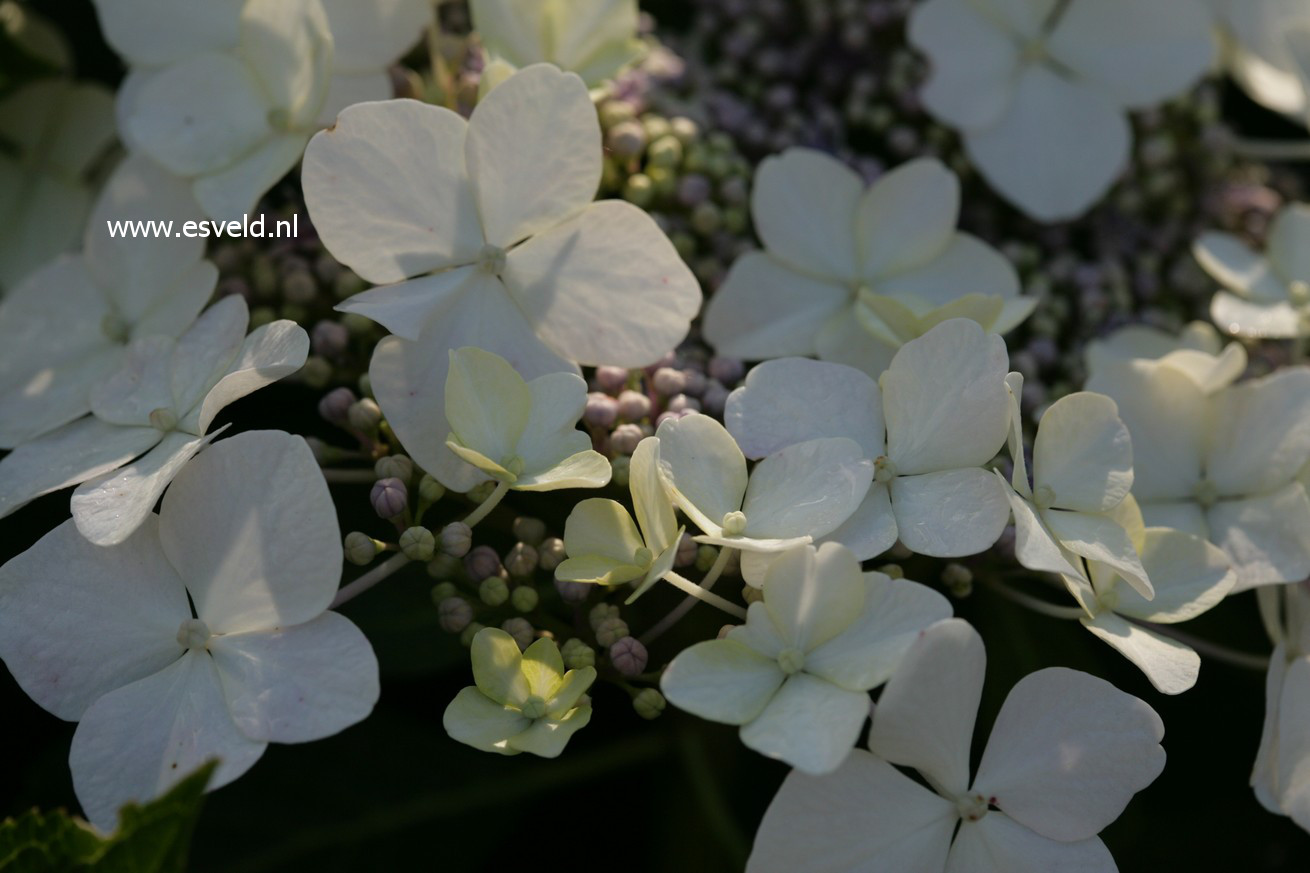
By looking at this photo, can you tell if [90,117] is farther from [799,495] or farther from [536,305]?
[799,495]

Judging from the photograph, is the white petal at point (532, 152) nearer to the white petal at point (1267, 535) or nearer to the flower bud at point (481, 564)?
the flower bud at point (481, 564)

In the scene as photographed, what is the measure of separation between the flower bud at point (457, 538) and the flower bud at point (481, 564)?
0.02 meters

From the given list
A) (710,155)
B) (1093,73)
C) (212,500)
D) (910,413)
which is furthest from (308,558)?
(1093,73)

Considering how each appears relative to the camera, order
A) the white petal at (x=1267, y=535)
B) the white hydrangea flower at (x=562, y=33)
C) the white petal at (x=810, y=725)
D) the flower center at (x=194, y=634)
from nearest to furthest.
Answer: the white petal at (x=810, y=725)
the flower center at (x=194, y=634)
the white petal at (x=1267, y=535)
the white hydrangea flower at (x=562, y=33)

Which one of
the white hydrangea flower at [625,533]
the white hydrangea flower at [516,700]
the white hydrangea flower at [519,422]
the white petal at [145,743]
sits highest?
the white hydrangea flower at [519,422]

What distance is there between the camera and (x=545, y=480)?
2.01 feet

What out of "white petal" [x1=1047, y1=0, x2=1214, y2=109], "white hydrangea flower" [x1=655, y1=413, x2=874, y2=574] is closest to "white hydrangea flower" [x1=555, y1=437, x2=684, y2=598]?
"white hydrangea flower" [x1=655, y1=413, x2=874, y2=574]

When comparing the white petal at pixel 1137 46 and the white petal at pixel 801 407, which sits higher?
the white petal at pixel 1137 46

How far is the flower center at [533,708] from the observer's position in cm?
59

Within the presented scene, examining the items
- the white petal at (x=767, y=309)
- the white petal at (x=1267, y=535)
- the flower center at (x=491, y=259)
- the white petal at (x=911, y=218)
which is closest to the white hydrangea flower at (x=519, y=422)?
the flower center at (x=491, y=259)

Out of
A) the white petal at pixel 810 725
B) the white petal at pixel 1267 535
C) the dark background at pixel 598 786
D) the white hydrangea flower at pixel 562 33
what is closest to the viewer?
the white petal at pixel 810 725

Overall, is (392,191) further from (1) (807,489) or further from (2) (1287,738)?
(2) (1287,738)

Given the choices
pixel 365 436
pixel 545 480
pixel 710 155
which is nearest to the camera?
pixel 545 480

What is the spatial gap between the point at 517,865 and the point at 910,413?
2.08 feet
